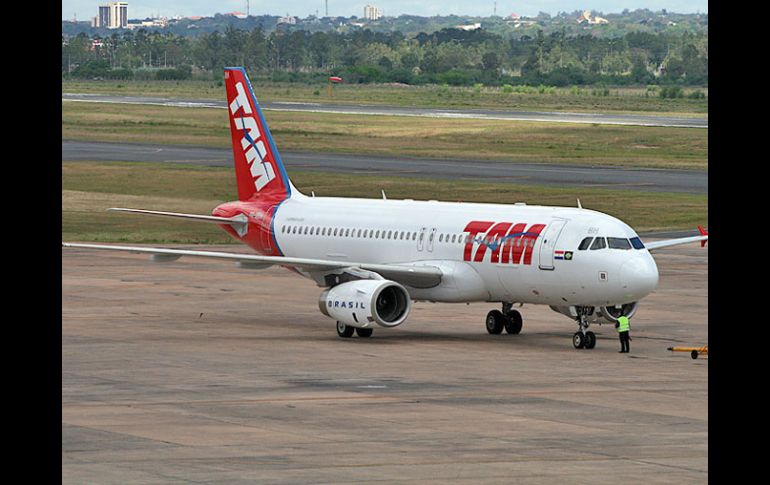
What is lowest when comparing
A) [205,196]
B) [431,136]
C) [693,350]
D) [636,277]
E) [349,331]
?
[349,331]

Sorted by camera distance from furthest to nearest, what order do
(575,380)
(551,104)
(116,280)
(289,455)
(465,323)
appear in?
(551,104), (116,280), (465,323), (575,380), (289,455)

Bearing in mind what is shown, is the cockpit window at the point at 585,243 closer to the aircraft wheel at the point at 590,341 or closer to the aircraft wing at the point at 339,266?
the aircraft wheel at the point at 590,341

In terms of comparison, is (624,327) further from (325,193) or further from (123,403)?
(325,193)

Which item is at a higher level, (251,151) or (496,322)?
(251,151)

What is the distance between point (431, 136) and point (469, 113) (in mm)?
31899

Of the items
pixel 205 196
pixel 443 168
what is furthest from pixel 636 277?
pixel 443 168

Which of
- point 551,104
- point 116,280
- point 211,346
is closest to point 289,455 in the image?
point 211,346

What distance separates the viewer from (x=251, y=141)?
47250 millimetres

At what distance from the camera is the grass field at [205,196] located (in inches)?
2936

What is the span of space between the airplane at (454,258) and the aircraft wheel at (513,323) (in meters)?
0.03

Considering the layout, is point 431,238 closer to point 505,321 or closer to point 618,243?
point 505,321

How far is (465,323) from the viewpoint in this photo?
42.7m

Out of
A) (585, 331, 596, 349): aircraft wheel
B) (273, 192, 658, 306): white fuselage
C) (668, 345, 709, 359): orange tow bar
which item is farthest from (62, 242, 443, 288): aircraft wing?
(668, 345, 709, 359): orange tow bar
